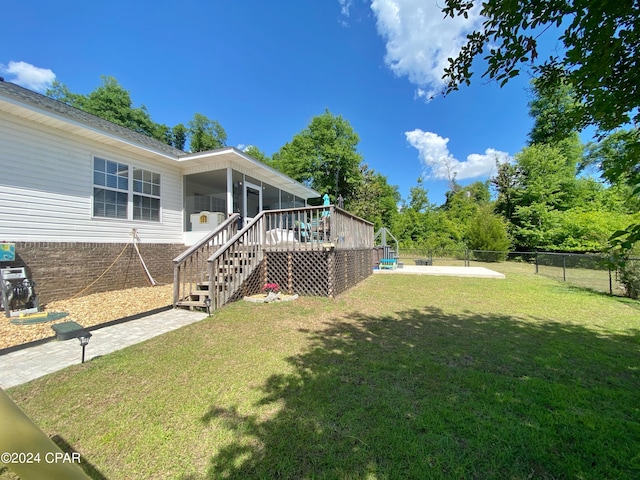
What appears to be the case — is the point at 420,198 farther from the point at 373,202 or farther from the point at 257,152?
the point at 257,152

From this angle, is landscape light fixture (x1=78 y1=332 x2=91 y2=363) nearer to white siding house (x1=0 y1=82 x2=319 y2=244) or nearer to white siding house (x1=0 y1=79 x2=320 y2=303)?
white siding house (x1=0 y1=79 x2=320 y2=303)

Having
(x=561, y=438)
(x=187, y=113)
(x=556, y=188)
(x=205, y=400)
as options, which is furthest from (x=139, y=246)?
(x=556, y=188)

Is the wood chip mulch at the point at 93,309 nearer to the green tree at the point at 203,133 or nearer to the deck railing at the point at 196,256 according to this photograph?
the deck railing at the point at 196,256

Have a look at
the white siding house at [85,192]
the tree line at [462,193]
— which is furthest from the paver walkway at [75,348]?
the tree line at [462,193]

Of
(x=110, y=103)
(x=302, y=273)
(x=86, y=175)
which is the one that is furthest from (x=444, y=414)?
(x=110, y=103)

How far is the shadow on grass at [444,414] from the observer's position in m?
1.85

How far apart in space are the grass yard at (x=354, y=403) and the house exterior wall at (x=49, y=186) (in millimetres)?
4313

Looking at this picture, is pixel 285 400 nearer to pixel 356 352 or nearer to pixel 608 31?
pixel 356 352

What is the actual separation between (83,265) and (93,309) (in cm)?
168

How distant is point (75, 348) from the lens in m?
3.82

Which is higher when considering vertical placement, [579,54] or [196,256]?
[579,54]

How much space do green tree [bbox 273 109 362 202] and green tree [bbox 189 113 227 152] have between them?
8.72 metres

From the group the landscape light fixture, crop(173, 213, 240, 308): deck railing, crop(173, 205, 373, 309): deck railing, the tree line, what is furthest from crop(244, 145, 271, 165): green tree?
the landscape light fixture

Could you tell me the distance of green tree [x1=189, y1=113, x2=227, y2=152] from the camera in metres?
28.6
